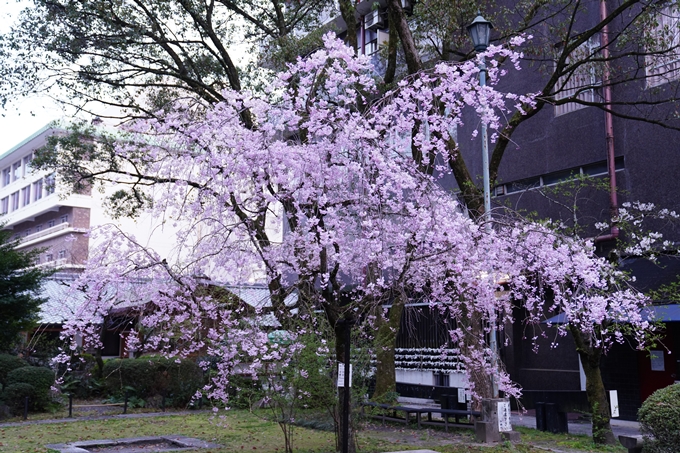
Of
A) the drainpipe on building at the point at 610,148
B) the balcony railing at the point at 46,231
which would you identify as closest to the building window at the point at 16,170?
the balcony railing at the point at 46,231

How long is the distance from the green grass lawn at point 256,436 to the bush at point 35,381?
86.4 inches

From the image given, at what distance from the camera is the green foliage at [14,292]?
19.3 metres

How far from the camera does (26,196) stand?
59.5 m

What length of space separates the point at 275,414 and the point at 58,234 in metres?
46.5

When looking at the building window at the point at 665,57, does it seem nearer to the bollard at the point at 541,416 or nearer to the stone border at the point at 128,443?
the bollard at the point at 541,416

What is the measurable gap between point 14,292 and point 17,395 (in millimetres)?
3312

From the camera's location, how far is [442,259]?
10.4 metres

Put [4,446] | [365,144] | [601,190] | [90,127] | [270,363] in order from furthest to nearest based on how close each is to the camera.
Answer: [90,127] → [601,190] → [4,446] → [270,363] → [365,144]

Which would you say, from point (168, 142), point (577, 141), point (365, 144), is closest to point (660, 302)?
point (577, 141)

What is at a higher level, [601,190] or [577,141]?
[577,141]

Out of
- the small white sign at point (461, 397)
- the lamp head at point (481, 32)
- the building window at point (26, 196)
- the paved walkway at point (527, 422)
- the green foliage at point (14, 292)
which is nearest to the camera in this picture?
the lamp head at point (481, 32)

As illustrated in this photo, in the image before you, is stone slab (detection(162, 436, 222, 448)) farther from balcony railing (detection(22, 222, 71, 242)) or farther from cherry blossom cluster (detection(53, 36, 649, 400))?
balcony railing (detection(22, 222, 71, 242))

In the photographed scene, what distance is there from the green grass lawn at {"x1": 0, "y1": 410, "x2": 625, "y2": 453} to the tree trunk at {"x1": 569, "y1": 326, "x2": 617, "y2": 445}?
37cm

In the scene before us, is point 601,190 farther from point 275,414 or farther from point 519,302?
point 275,414
